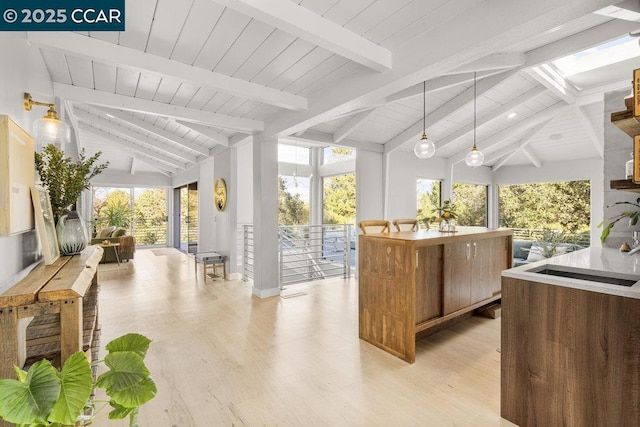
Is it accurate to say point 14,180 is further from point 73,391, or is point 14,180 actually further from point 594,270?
point 594,270

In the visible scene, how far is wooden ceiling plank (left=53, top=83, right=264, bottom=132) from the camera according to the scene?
313cm

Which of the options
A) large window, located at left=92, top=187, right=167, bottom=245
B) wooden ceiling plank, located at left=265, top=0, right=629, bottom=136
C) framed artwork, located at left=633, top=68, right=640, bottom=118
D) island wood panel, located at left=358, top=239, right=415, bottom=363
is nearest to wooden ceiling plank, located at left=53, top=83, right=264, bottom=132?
wooden ceiling plank, located at left=265, top=0, right=629, bottom=136

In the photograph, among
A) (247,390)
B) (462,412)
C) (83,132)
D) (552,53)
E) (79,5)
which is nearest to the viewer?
(79,5)

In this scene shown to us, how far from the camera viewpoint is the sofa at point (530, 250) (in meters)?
6.02

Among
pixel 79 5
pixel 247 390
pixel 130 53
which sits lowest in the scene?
pixel 247 390

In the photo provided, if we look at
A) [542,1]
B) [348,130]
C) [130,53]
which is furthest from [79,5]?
[348,130]

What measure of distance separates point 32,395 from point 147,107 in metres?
3.48

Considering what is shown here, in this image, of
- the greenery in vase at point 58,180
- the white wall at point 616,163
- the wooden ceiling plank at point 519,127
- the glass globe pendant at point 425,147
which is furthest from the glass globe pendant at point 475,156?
the greenery in vase at point 58,180

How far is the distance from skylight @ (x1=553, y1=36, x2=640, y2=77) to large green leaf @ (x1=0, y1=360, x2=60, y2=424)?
5376 millimetres

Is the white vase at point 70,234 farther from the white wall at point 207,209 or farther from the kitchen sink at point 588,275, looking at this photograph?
the white wall at point 207,209

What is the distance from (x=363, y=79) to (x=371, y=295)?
6.67ft

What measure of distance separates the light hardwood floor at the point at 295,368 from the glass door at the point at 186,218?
4444 millimetres

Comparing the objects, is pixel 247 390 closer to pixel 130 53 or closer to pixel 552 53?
pixel 130 53

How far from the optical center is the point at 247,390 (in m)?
2.19
